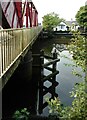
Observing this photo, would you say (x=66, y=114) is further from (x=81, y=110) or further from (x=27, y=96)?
(x=27, y=96)

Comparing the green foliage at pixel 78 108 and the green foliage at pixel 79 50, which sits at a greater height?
the green foliage at pixel 79 50

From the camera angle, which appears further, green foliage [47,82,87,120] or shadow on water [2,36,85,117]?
shadow on water [2,36,85,117]

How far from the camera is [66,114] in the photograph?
17.3 ft

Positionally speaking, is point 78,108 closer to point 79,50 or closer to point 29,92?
point 79,50

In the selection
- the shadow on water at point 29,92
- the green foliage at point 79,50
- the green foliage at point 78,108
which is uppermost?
the green foliage at point 79,50

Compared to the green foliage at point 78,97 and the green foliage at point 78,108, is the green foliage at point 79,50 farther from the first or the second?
the green foliage at point 78,108

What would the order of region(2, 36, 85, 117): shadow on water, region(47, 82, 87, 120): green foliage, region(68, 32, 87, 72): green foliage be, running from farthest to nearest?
region(2, 36, 85, 117): shadow on water < region(68, 32, 87, 72): green foliage < region(47, 82, 87, 120): green foliage

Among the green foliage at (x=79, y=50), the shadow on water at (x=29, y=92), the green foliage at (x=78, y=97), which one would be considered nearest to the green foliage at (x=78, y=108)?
the green foliage at (x=78, y=97)

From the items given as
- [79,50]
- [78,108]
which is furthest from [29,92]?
[78,108]

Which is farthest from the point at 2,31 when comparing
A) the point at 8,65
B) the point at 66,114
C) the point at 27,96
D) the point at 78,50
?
the point at 27,96

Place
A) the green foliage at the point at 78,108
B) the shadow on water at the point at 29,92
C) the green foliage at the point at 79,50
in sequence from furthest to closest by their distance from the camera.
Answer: the shadow on water at the point at 29,92 → the green foliage at the point at 79,50 → the green foliage at the point at 78,108

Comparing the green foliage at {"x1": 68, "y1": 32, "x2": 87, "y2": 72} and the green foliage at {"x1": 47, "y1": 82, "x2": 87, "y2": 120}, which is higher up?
the green foliage at {"x1": 68, "y1": 32, "x2": 87, "y2": 72}

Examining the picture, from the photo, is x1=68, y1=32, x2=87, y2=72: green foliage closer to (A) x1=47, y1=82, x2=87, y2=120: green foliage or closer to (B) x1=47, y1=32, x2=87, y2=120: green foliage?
(B) x1=47, y1=32, x2=87, y2=120: green foliage

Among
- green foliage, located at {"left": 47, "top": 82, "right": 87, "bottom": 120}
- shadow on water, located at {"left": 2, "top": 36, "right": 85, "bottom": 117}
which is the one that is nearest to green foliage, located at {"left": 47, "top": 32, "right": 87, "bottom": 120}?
green foliage, located at {"left": 47, "top": 82, "right": 87, "bottom": 120}
